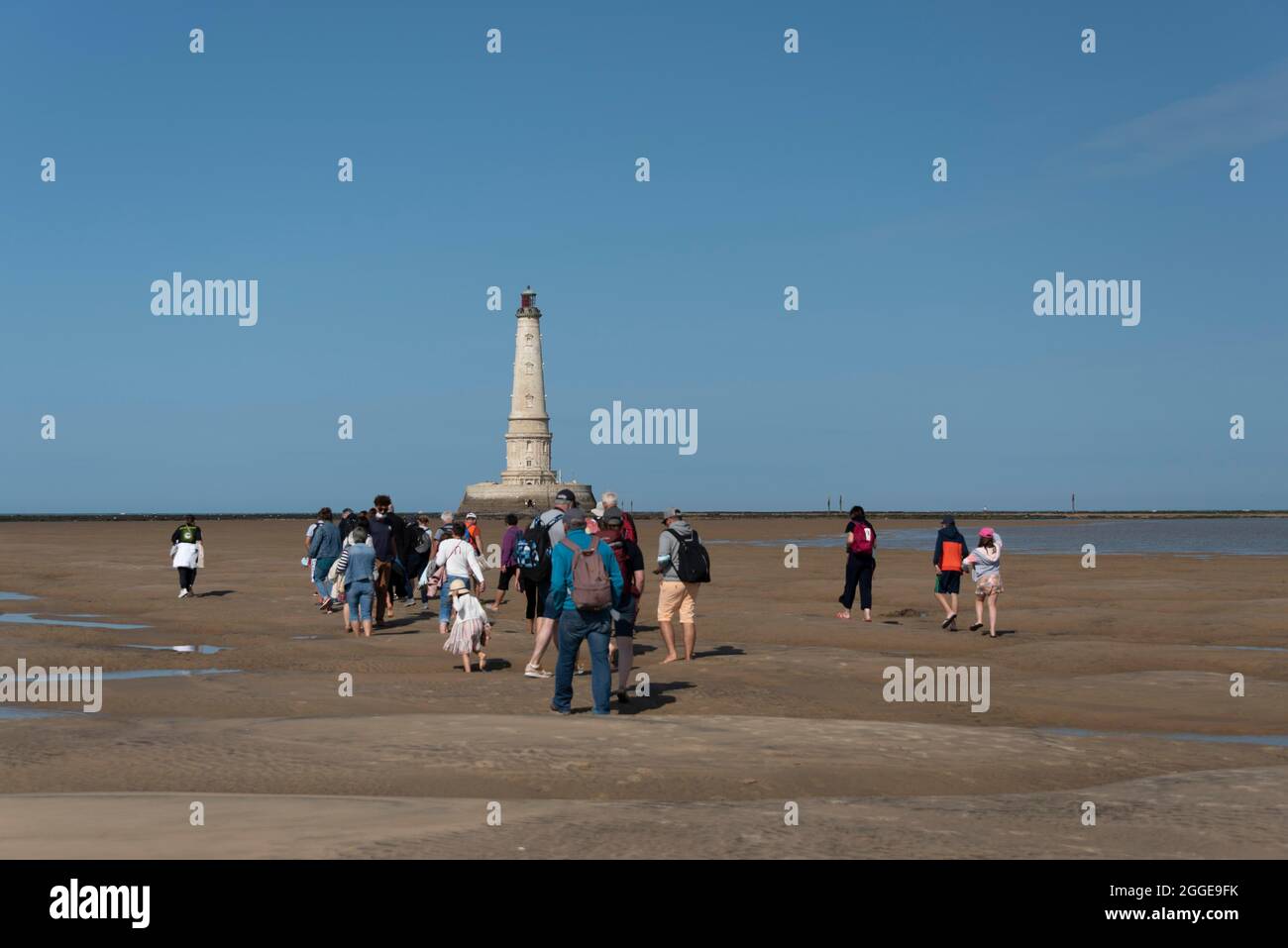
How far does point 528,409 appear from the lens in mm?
99625

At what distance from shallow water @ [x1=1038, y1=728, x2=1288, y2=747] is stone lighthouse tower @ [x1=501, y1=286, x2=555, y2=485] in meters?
87.3

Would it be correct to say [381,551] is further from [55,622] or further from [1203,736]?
[1203,736]

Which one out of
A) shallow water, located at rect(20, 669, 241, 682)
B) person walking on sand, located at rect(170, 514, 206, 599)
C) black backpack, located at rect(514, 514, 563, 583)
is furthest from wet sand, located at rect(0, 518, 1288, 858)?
person walking on sand, located at rect(170, 514, 206, 599)

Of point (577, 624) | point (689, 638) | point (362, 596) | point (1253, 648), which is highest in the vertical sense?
point (577, 624)

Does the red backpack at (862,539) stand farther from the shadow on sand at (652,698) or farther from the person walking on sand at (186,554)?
the person walking on sand at (186,554)

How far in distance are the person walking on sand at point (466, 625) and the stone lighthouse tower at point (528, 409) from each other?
82707 millimetres

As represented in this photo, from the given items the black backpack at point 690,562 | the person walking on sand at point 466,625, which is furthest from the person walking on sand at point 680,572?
the person walking on sand at point 466,625

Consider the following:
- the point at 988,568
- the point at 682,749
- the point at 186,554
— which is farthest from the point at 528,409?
the point at 682,749

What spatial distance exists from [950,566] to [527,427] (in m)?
78.8
